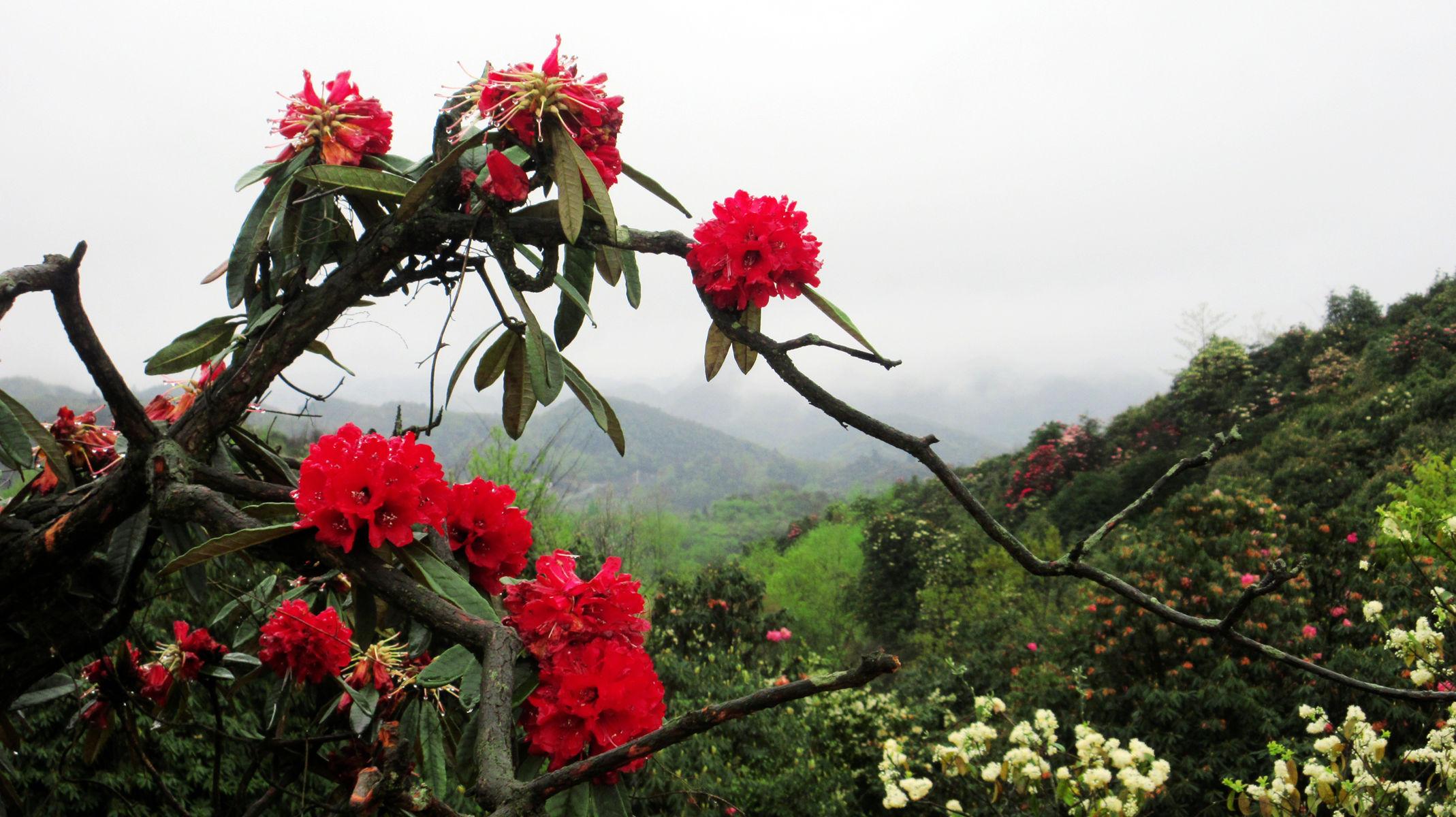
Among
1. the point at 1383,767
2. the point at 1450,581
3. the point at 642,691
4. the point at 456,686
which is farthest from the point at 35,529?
the point at 1450,581

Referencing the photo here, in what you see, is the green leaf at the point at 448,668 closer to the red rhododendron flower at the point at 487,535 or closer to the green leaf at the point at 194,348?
the red rhododendron flower at the point at 487,535

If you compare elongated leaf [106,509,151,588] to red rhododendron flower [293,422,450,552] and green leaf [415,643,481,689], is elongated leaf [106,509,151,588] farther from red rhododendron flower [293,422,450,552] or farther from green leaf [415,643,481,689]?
green leaf [415,643,481,689]

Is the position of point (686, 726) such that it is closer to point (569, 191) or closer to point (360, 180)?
point (569, 191)

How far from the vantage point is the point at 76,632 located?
1.21 metres

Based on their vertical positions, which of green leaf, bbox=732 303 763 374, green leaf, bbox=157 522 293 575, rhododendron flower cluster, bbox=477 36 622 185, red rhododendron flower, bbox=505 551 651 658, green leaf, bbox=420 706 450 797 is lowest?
green leaf, bbox=420 706 450 797

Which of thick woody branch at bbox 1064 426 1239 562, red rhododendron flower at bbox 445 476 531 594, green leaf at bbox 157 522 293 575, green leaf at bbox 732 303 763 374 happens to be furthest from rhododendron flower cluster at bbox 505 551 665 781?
thick woody branch at bbox 1064 426 1239 562

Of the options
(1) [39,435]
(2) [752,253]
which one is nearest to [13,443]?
(1) [39,435]

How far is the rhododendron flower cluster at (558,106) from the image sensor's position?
1016 millimetres

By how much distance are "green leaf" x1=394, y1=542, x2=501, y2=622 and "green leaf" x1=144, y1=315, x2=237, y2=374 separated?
1.85 ft

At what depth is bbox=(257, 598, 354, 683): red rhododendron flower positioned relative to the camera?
120cm

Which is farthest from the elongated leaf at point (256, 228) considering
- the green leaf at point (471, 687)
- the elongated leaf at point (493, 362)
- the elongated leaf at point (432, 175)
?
the green leaf at point (471, 687)

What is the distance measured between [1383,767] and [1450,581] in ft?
5.03

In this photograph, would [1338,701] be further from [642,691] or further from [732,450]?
[732,450]

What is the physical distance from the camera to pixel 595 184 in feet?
3.15
